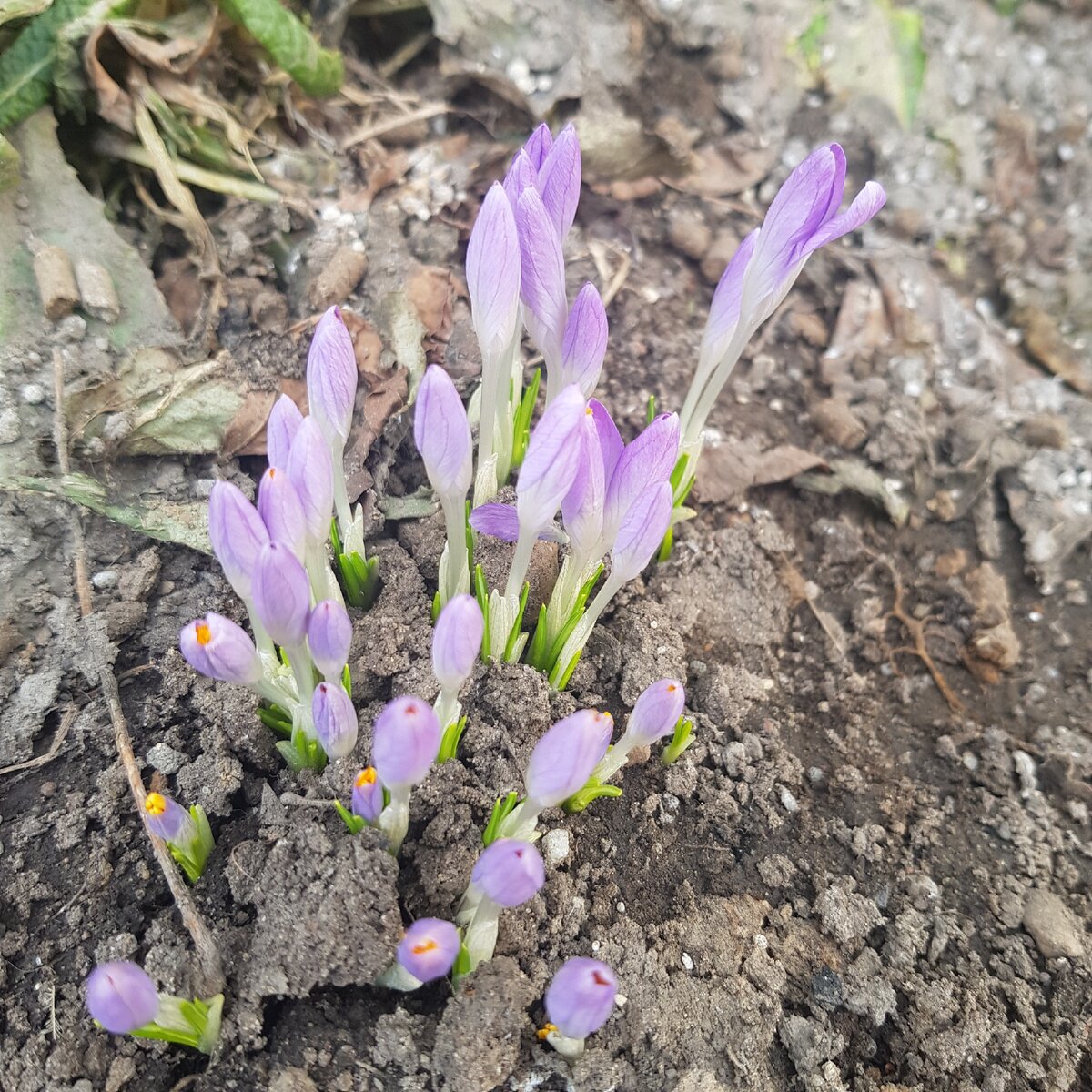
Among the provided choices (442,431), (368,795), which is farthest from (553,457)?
(368,795)

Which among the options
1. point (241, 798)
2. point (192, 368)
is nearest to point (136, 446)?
point (192, 368)

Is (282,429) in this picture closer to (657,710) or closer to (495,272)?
(495,272)

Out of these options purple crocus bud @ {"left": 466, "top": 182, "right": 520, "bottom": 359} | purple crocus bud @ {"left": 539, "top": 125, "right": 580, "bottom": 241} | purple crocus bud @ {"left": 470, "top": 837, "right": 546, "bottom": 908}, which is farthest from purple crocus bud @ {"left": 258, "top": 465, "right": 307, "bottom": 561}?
purple crocus bud @ {"left": 539, "top": 125, "right": 580, "bottom": 241}

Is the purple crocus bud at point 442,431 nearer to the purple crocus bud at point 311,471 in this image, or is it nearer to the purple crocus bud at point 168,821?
the purple crocus bud at point 311,471

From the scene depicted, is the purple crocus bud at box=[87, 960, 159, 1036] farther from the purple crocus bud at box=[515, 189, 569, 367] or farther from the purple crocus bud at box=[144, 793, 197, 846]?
the purple crocus bud at box=[515, 189, 569, 367]

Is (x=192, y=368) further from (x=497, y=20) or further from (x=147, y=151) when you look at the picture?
(x=497, y=20)
